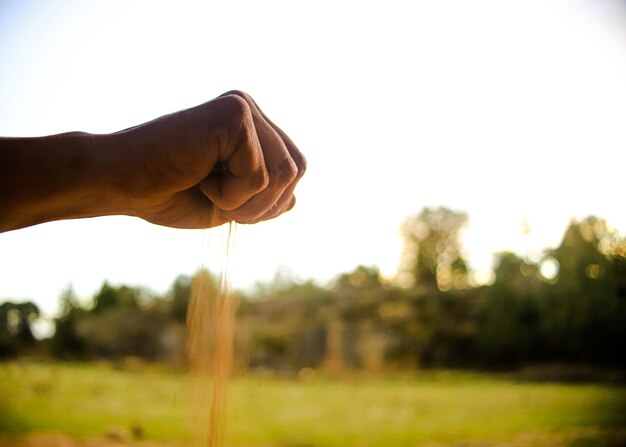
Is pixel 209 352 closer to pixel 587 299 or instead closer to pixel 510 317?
pixel 587 299

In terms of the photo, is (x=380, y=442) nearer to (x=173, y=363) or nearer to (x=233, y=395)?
(x=173, y=363)

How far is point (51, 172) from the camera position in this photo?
1.40ft

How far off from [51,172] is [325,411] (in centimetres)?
382

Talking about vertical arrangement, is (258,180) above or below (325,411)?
above

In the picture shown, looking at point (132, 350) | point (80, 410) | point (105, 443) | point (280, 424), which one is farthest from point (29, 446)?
point (132, 350)

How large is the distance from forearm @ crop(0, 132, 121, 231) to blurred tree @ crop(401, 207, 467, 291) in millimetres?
5665

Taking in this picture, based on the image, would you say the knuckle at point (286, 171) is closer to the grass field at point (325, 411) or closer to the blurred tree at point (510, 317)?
the grass field at point (325, 411)

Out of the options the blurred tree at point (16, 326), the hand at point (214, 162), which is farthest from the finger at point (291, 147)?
the blurred tree at point (16, 326)

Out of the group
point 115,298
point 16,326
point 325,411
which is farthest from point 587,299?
point 115,298

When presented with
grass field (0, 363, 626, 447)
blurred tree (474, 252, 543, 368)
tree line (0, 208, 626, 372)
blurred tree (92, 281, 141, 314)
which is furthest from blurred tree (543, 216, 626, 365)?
blurred tree (92, 281, 141, 314)

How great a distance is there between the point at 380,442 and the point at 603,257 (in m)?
2.03

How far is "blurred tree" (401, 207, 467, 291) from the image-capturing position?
19.3ft

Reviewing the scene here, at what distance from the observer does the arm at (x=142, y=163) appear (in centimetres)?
43

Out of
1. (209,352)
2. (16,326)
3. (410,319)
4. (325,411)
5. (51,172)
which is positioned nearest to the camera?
(51,172)
